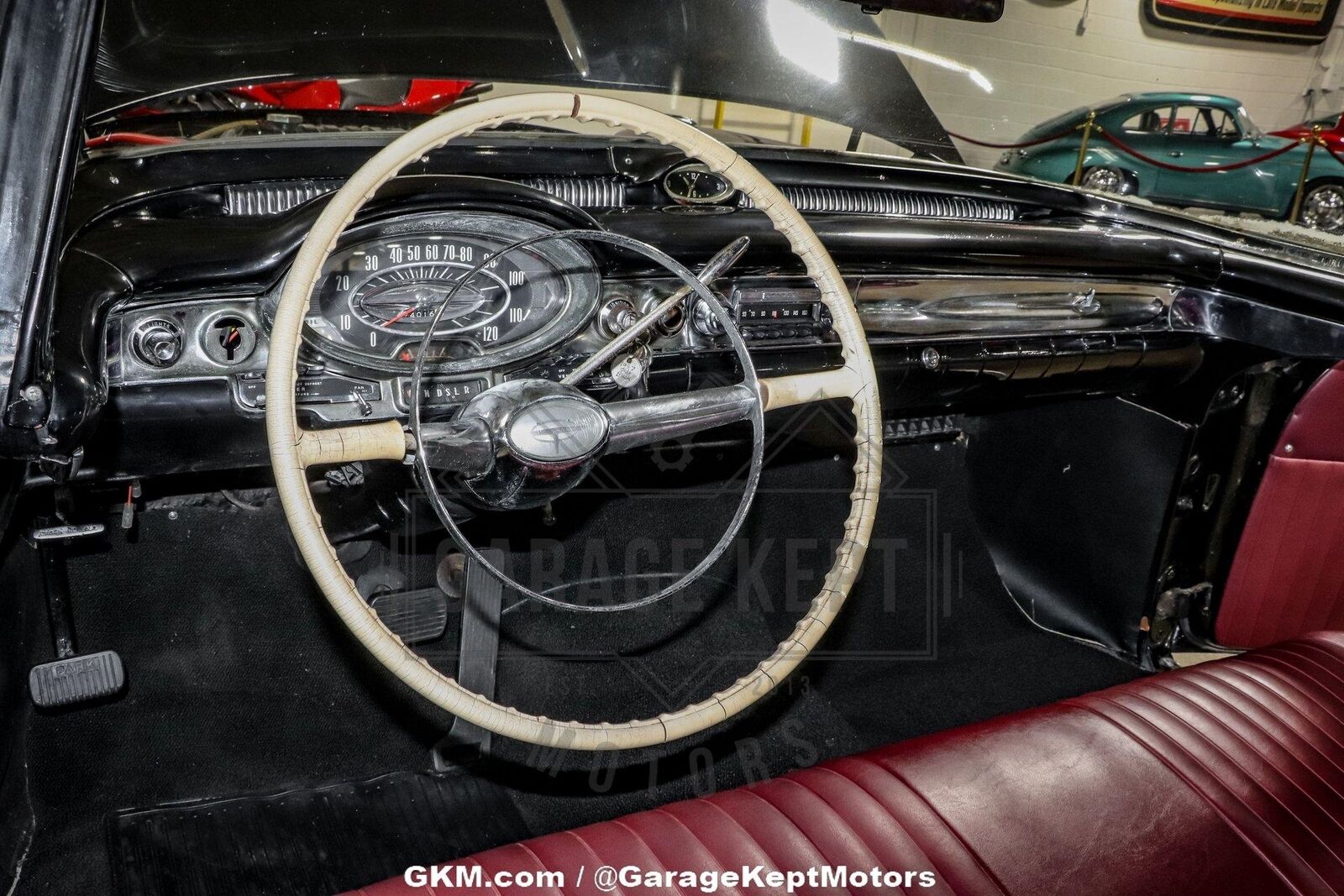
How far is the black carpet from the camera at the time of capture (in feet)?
5.91

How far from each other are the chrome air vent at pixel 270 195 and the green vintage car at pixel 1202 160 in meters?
6.60

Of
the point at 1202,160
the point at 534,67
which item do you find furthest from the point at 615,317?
the point at 1202,160

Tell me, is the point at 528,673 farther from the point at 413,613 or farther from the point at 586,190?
the point at 586,190

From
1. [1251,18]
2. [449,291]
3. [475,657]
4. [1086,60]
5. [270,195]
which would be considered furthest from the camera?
[1251,18]

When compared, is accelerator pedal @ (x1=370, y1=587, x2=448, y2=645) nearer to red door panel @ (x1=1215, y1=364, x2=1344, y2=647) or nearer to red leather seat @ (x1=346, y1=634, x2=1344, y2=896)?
red leather seat @ (x1=346, y1=634, x2=1344, y2=896)

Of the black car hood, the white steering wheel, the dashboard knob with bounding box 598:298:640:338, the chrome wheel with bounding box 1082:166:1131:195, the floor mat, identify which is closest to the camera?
the white steering wheel

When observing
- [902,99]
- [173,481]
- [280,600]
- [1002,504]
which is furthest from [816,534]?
[173,481]

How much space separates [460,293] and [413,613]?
962 mm

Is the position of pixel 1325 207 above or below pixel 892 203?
below

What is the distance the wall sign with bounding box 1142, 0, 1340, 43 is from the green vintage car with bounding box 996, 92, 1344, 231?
2.05 ft

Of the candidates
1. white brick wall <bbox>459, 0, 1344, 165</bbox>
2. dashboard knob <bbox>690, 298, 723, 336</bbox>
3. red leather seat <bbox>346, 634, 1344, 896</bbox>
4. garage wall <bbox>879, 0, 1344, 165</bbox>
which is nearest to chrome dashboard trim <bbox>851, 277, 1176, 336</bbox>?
dashboard knob <bbox>690, 298, 723, 336</bbox>

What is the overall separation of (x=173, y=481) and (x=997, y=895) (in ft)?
5.38

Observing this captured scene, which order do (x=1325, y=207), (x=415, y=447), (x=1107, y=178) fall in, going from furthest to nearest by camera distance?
(x=1325, y=207) → (x=1107, y=178) → (x=415, y=447)

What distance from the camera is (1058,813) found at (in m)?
1.14
